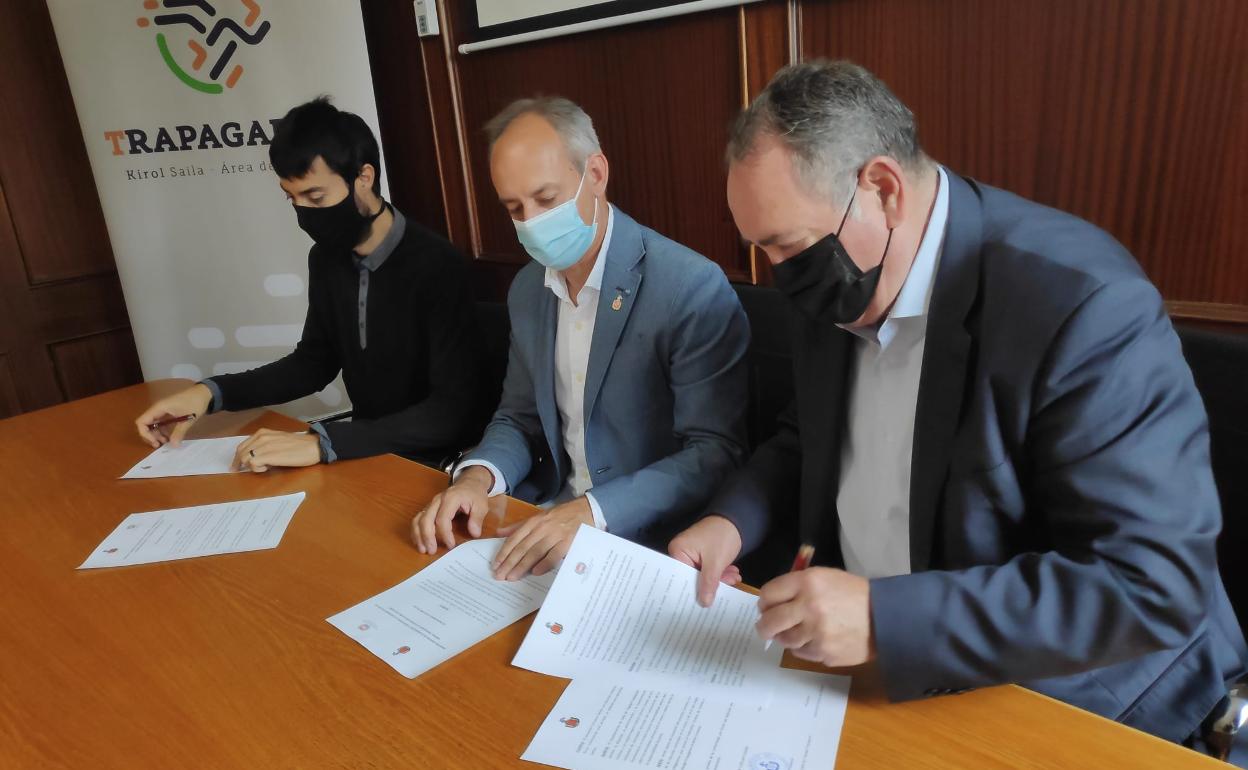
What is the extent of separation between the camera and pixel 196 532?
4.53ft

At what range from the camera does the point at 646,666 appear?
2.98 ft

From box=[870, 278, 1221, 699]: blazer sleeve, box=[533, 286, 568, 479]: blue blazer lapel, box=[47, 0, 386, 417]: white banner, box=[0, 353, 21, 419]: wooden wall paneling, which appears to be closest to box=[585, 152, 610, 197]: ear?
box=[533, 286, 568, 479]: blue blazer lapel

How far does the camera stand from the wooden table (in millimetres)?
788

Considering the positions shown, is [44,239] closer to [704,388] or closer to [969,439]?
[704,388]

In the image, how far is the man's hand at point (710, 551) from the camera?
1.04 m

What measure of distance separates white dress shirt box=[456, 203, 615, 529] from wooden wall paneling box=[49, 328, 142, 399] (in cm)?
284

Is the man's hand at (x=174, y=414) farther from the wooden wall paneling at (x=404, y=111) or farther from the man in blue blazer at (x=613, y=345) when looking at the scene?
the wooden wall paneling at (x=404, y=111)

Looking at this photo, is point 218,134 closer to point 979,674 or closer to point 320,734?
point 320,734

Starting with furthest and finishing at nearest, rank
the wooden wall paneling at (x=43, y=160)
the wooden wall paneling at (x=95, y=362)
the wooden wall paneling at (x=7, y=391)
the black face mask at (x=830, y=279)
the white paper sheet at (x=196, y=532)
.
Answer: the wooden wall paneling at (x=95, y=362), the wooden wall paneling at (x=7, y=391), the wooden wall paneling at (x=43, y=160), the white paper sheet at (x=196, y=532), the black face mask at (x=830, y=279)

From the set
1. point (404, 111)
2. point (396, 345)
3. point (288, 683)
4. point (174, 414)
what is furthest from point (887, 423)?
point (404, 111)

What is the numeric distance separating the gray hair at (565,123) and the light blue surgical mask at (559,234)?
0.04 metres

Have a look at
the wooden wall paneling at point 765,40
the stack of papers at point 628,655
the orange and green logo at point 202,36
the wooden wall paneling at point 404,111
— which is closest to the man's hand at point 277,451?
the stack of papers at point 628,655

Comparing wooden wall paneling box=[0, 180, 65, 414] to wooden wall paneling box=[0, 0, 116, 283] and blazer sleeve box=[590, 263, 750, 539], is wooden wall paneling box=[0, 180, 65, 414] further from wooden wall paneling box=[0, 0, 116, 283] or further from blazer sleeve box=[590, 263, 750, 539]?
blazer sleeve box=[590, 263, 750, 539]

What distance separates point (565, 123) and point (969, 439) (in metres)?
1.02
